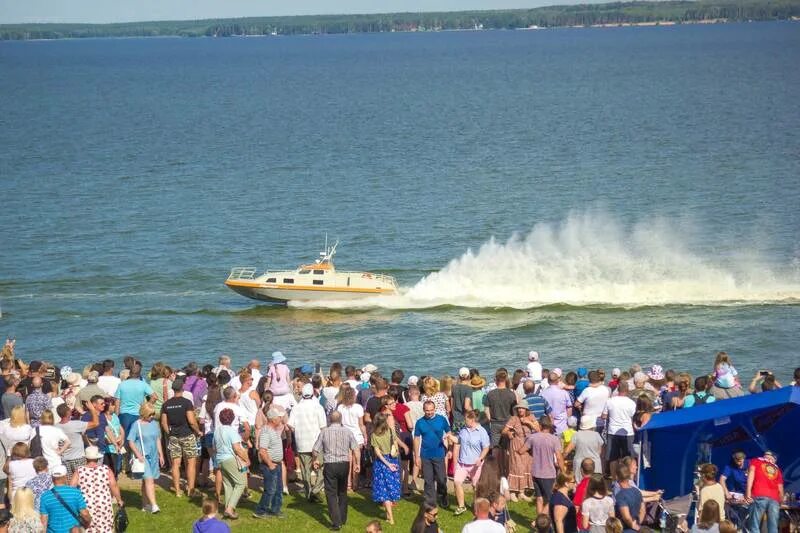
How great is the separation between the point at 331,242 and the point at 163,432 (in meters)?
42.7

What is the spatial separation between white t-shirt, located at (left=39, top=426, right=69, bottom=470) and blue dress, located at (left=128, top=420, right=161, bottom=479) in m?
1.44

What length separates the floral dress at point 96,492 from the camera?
1587 cm

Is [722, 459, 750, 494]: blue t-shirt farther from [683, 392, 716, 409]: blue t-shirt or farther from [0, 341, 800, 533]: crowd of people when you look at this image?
[683, 392, 716, 409]: blue t-shirt

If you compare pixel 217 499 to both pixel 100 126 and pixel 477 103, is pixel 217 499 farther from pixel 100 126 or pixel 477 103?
pixel 477 103

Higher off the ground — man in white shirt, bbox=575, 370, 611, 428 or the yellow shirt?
man in white shirt, bbox=575, 370, 611, 428

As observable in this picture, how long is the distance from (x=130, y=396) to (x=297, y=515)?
3552mm

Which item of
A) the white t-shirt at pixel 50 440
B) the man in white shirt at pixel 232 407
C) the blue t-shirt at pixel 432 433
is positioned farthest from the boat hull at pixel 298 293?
the white t-shirt at pixel 50 440

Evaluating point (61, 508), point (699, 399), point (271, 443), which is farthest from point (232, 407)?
point (699, 399)

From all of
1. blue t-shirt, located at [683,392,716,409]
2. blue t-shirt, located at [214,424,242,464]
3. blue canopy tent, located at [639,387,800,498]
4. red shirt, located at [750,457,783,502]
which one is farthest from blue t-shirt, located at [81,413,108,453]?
red shirt, located at [750,457,783,502]

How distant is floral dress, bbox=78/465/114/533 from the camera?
1587 centimetres

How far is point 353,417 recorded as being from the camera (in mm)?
18297

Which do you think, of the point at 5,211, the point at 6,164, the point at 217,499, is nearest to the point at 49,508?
the point at 217,499

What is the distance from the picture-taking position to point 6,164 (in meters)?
96.8

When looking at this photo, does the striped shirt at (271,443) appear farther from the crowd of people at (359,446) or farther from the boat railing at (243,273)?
the boat railing at (243,273)
